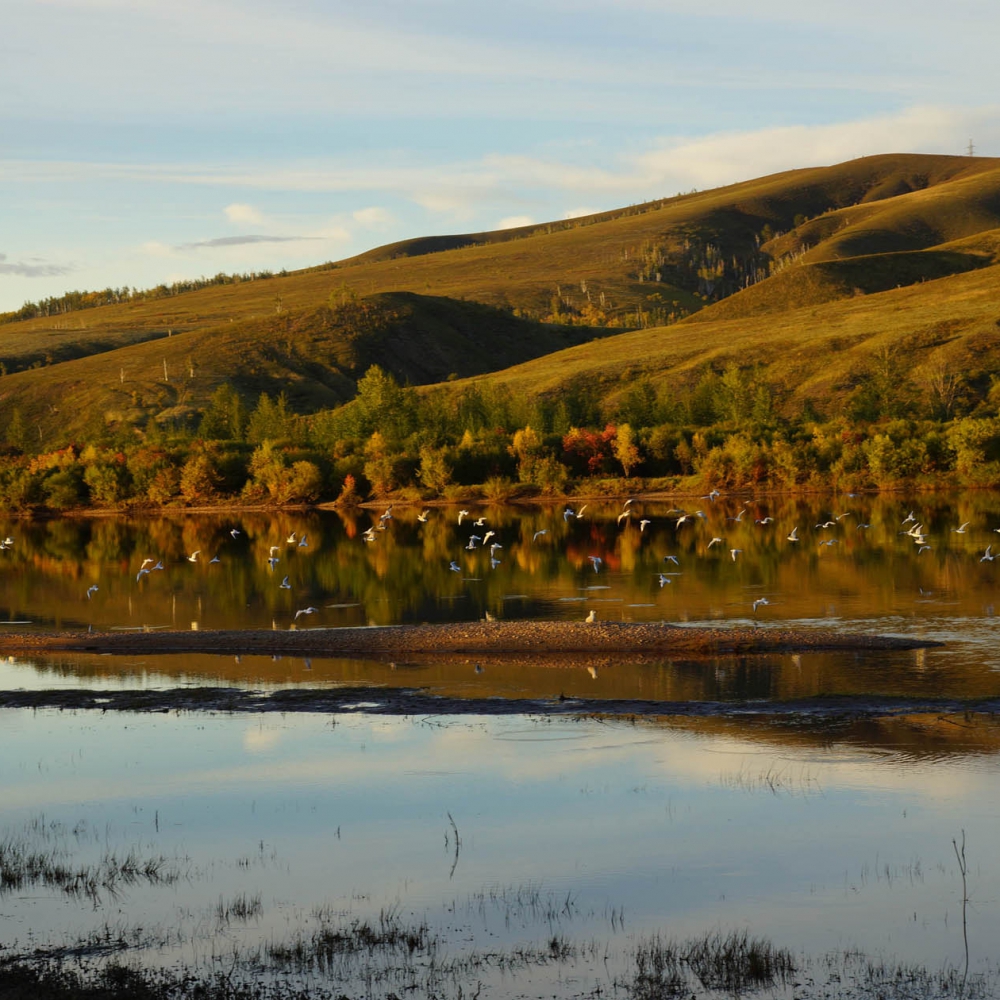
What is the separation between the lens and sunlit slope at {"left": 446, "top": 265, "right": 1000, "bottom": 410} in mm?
141250

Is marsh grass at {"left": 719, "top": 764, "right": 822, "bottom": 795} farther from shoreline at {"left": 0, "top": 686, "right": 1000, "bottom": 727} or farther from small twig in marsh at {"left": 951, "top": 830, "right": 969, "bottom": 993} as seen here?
shoreline at {"left": 0, "top": 686, "right": 1000, "bottom": 727}

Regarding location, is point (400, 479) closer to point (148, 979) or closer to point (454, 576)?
point (454, 576)

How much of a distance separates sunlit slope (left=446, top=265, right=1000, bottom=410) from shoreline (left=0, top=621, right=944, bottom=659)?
107 metres

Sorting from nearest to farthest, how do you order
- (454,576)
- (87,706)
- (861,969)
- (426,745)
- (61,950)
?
(861,969) < (61,950) < (426,745) < (87,706) < (454,576)

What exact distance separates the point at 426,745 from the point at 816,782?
7.48m

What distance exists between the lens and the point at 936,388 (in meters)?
131

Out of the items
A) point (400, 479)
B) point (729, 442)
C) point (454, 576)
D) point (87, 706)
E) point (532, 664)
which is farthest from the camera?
point (400, 479)

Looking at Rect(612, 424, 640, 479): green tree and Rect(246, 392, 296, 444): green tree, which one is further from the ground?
Rect(246, 392, 296, 444): green tree

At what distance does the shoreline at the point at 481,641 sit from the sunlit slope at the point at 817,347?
107m

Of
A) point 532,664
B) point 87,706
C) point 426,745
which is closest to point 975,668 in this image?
point 532,664

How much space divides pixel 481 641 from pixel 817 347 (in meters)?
128

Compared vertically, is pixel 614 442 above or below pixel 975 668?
above

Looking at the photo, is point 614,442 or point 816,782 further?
point 614,442

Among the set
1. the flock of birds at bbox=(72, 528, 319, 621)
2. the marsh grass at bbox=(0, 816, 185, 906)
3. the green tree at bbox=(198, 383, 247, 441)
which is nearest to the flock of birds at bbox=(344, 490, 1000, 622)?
the flock of birds at bbox=(72, 528, 319, 621)
